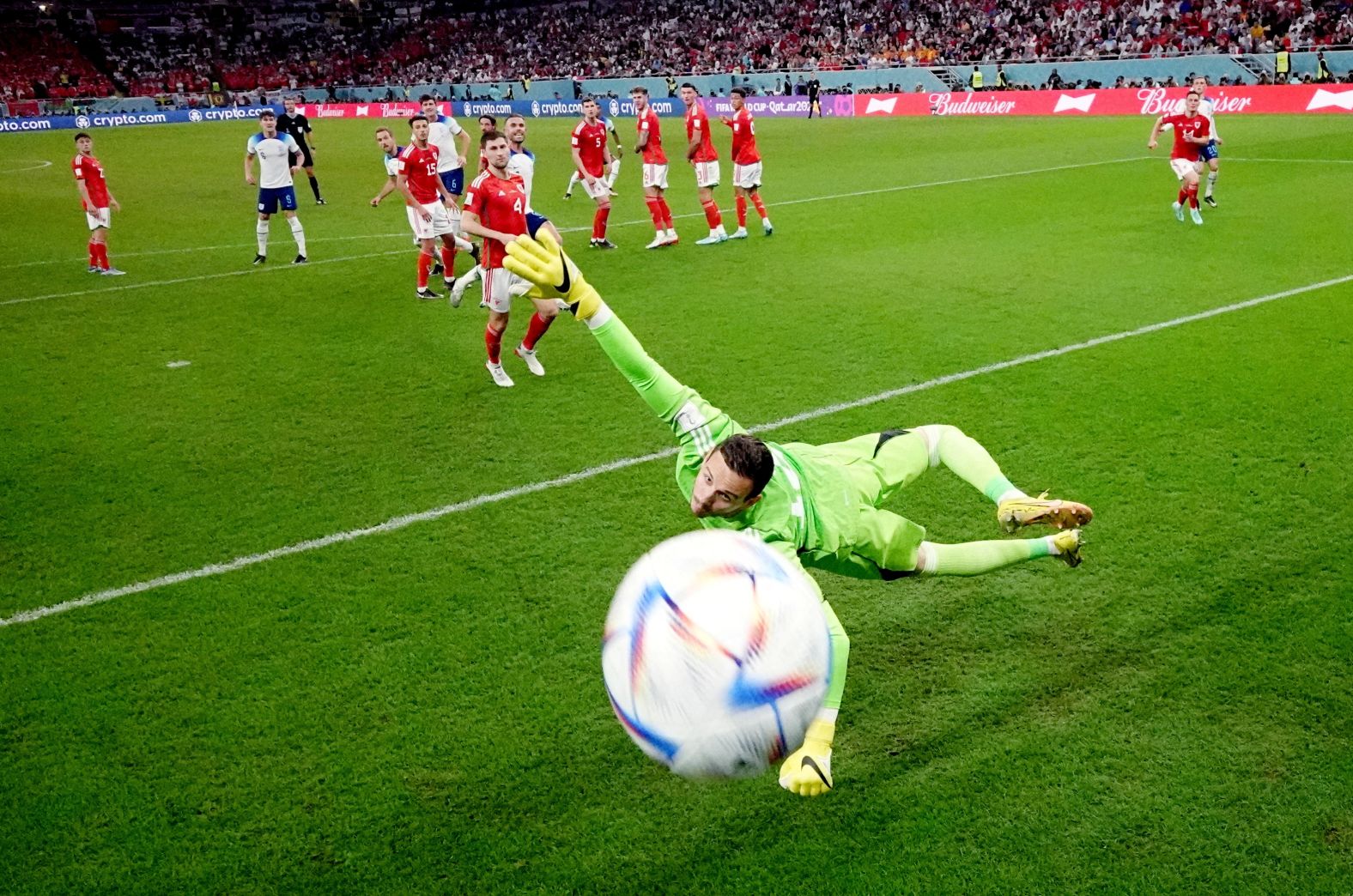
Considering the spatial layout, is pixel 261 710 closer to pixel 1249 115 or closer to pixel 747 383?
pixel 747 383

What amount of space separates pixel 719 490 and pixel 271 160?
44.9 ft

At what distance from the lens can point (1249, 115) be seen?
28.4 m

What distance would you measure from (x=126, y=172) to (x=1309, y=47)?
112ft

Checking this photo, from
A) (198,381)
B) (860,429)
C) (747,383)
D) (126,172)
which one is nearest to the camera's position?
(860,429)

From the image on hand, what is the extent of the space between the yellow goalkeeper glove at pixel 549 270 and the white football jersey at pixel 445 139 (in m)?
13.1

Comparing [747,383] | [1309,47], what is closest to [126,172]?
[747,383]

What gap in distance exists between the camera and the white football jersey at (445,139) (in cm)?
1606

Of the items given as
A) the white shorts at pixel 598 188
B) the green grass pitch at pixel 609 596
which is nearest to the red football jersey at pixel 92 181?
the green grass pitch at pixel 609 596

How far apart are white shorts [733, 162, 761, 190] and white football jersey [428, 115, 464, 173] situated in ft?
14.5

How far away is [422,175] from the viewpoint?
1328 centimetres

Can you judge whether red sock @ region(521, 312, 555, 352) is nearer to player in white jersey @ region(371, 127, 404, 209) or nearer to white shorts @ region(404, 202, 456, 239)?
white shorts @ region(404, 202, 456, 239)

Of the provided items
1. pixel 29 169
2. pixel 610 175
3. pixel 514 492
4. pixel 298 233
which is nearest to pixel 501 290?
pixel 514 492

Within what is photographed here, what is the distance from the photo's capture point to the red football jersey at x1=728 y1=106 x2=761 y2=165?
1555cm

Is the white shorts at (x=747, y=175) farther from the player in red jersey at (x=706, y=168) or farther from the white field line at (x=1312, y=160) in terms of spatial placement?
the white field line at (x=1312, y=160)
